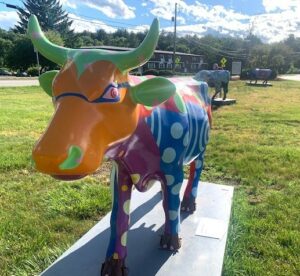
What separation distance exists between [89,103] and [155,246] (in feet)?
4.63

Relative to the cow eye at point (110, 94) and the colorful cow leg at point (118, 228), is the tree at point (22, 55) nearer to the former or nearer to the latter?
the colorful cow leg at point (118, 228)

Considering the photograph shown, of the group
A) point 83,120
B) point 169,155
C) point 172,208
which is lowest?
point 172,208

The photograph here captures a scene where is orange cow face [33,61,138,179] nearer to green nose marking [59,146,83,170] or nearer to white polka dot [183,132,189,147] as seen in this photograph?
green nose marking [59,146,83,170]

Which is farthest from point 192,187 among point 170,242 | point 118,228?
point 118,228

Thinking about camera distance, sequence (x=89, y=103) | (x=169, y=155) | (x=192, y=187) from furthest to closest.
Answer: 1. (x=192, y=187)
2. (x=169, y=155)
3. (x=89, y=103)

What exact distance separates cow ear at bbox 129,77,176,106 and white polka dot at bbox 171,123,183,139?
377mm

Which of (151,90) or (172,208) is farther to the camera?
(172,208)

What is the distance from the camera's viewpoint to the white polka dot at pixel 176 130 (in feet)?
6.96

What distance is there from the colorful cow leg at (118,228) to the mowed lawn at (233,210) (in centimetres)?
72

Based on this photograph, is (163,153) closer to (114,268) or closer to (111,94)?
(111,94)

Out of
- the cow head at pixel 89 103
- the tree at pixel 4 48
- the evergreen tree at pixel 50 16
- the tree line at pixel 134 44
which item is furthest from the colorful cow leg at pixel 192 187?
the evergreen tree at pixel 50 16

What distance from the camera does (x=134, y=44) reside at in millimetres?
68438

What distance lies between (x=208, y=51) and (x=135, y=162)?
7030 cm

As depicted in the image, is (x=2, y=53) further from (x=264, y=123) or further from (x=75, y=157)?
(x=75, y=157)
